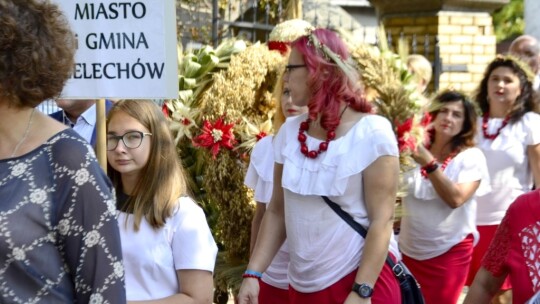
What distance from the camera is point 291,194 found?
3.83m

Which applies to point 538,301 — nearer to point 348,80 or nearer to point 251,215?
point 348,80

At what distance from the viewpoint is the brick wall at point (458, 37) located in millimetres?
10409

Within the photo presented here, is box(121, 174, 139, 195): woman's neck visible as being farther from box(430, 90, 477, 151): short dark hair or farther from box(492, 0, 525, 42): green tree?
box(492, 0, 525, 42): green tree

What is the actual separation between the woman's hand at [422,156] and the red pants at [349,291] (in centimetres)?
162

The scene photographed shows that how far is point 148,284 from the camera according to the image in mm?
3295

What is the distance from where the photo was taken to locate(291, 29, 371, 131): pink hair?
3.80 m

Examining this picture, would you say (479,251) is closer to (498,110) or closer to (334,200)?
(498,110)

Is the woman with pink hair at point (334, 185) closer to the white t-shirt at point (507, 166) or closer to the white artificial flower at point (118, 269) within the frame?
the white artificial flower at point (118, 269)

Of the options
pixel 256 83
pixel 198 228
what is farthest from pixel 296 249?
pixel 256 83

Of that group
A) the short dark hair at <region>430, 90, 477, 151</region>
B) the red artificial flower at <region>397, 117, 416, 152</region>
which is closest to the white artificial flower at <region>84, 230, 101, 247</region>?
the red artificial flower at <region>397, 117, 416, 152</region>

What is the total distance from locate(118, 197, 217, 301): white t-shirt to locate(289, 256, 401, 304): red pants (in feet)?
1.91

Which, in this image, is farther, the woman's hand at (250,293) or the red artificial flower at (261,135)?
the red artificial flower at (261,135)

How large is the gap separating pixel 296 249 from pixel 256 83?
1.55 meters

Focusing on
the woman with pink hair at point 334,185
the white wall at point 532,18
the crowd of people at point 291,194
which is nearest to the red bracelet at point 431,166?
the crowd of people at point 291,194
